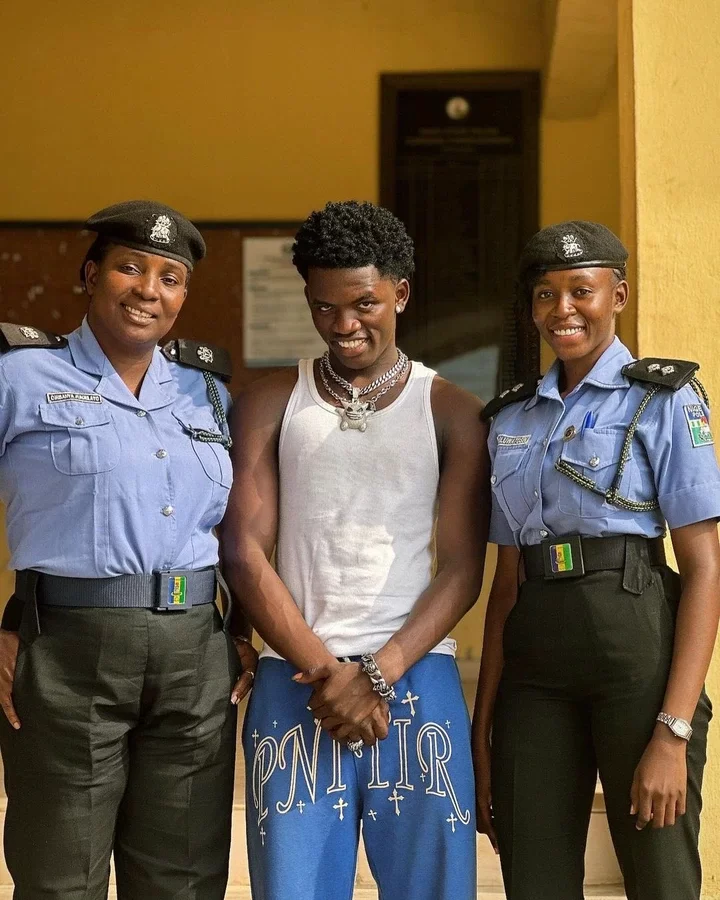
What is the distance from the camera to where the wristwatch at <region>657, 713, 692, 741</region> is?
201 centimetres

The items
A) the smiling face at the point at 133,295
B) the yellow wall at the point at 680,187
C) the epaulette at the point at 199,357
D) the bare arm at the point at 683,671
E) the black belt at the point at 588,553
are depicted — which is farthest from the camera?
the yellow wall at the point at 680,187

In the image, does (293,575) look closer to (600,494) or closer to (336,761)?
(336,761)

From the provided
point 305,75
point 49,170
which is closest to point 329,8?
point 305,75

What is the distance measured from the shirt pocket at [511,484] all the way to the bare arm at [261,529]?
436 mm

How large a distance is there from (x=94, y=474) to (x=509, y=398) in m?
0.83

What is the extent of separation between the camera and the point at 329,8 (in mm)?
4703

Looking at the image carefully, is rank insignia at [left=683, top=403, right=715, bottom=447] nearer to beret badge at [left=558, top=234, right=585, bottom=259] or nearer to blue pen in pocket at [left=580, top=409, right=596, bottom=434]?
blue pen in pocket at [left=580, top=409, right=596, bottom=434]

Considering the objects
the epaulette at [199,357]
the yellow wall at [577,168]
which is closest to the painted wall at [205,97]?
the yellow wall at [577,168]

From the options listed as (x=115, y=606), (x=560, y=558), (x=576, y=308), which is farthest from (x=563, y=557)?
(x=115, y=606)

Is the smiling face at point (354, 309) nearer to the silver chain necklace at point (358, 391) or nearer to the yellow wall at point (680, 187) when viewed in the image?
the silver chain necklace at point (358, 391)

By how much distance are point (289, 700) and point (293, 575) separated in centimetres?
23

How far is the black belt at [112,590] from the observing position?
2119 millimetres

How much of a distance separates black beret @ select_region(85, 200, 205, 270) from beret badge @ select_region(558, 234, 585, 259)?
733 millimetres

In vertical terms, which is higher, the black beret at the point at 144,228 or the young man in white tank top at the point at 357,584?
the black beret at the point at 144,228
